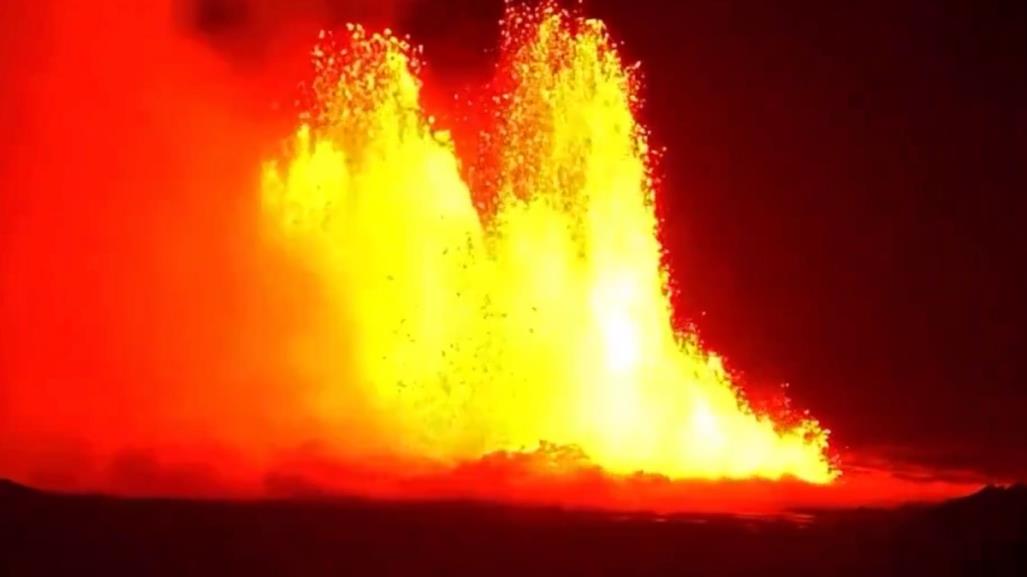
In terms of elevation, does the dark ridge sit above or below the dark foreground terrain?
above

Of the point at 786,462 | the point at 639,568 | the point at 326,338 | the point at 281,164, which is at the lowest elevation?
the point at 639,568

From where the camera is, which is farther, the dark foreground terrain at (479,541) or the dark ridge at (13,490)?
the dark ridge at (13,490)

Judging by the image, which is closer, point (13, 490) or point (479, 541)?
point (479, 541)

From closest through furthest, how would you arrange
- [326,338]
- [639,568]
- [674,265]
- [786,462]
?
[639,568], [786,462], [326,338], [674,265]

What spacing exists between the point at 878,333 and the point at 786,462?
28768mm

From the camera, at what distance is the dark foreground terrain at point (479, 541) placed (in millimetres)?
32125

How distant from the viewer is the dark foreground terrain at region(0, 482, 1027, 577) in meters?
32.1

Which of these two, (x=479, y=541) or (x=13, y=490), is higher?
(x=13, y=490)

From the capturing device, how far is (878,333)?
69.6 m

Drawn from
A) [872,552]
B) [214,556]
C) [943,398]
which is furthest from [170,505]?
[943,398]

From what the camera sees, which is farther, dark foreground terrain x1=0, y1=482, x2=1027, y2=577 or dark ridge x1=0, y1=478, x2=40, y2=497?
dark ridge x1=0, y1=478, x2=40, y2=497

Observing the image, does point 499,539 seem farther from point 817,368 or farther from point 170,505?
point 817,368

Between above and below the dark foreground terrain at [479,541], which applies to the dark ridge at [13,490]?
above

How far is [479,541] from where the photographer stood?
32781 mm
